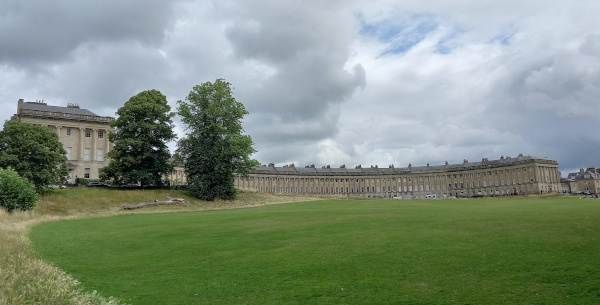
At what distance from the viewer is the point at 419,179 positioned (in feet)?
571

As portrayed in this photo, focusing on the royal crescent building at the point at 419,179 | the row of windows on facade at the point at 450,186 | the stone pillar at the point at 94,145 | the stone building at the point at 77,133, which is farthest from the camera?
the row of windows on facade at the point at 450,186

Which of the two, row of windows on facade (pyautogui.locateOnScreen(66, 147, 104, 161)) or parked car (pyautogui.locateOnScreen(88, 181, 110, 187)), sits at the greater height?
row of windows on facade (pyautogui.locateOnScreen(66, 147, 104, 161))

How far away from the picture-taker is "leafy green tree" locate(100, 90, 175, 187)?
5925 cm

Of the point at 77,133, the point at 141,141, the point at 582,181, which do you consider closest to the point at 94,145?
the point at 77,133

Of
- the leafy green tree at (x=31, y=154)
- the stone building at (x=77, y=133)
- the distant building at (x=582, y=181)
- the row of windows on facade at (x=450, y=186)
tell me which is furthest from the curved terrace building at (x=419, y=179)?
the leafy green tree at (x=31, y=154)

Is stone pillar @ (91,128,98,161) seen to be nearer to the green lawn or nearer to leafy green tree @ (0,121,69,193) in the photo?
leafy green tree @ (0,121,69,193)

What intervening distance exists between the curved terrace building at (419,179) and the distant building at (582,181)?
21795 millimetres

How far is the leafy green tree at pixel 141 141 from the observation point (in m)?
59.2

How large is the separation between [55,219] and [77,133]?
151ft

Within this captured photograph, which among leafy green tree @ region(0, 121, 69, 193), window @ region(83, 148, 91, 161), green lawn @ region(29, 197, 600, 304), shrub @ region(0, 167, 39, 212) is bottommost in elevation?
green lawn @ region(29, 197, 600, 304)

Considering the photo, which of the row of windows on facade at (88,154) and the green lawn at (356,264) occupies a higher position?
the row of windows on facade at (88,154)

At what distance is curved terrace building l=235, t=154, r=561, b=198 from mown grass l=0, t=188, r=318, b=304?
304ft

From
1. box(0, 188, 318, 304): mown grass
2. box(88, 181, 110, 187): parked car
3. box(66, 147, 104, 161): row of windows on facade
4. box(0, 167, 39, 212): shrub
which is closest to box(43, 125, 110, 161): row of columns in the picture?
box(66, 147, 104, 161): row of windows on facade

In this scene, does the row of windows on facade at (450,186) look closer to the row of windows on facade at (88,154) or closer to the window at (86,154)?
the row of windows on facade at (88,154)
